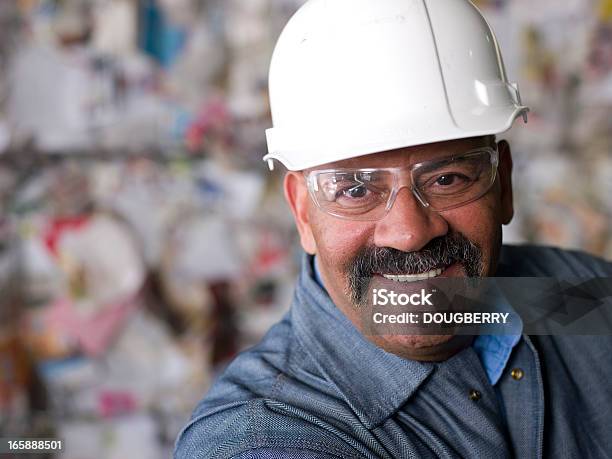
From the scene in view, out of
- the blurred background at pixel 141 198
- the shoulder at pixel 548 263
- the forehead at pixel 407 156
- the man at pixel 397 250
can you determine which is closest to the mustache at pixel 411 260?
the man at pixel 397 250

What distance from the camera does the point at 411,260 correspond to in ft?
3.55

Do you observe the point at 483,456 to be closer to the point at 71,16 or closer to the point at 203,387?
the point at 203,387

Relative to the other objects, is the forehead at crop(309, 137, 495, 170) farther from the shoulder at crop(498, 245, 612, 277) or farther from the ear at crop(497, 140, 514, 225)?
the shoulder at crop(498, 245, 612, 277)

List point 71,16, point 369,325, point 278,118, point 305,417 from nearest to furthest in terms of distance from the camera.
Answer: point 305,417 < point 369,325 < point 278,118 < point 71,16

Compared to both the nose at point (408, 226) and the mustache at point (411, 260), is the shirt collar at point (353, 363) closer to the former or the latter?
the mustache at point (411, 260)

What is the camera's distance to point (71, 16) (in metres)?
2.32

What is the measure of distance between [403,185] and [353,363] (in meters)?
0.28

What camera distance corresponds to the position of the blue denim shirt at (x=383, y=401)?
1.03m

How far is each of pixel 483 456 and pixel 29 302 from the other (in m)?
1.72

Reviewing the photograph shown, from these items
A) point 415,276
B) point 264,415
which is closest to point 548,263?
point 415,276

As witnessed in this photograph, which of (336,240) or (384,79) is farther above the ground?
(384,79)

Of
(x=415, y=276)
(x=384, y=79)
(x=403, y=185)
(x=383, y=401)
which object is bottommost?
(x=383, y=401)

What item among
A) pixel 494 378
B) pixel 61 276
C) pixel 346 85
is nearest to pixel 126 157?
pixel 61 276

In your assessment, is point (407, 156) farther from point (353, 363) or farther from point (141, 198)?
point (141, 198)
